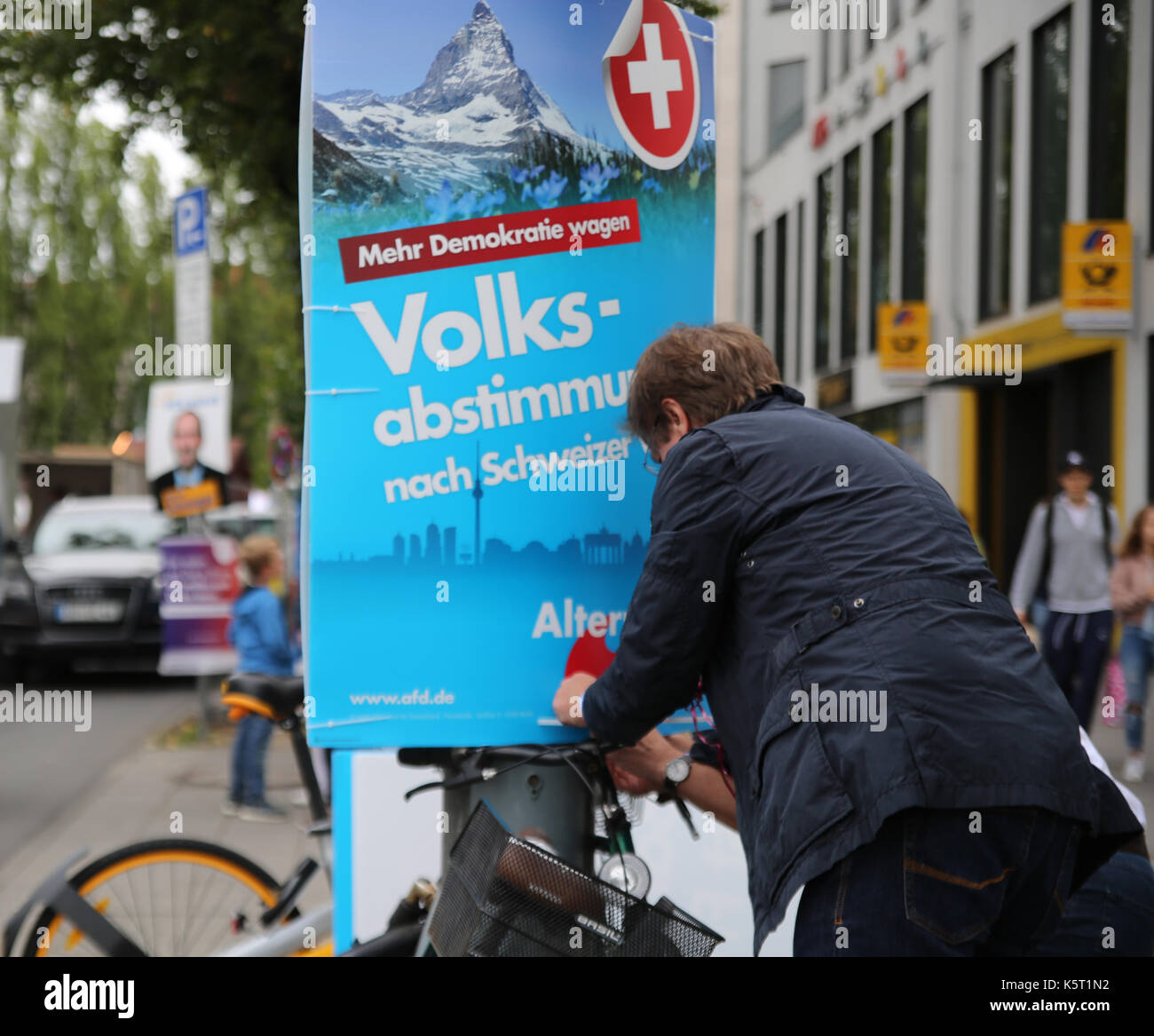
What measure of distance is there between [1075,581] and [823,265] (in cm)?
2049

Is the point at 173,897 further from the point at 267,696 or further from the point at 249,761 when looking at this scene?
the point at 249,761

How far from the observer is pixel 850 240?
25.7 meters

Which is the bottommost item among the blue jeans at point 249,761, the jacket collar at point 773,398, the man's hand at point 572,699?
the blue jeans at point 249,761

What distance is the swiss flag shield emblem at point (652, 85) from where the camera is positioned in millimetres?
2682

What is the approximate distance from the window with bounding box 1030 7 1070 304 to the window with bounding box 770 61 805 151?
44.7 ft

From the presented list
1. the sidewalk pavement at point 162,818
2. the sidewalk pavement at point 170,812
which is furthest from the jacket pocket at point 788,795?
the sidewalk pavement at point 170,812

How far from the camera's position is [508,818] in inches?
105

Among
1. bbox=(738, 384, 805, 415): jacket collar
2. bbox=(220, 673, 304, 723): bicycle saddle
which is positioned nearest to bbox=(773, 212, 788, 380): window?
bbox=(220, 673, 304, 723): bicycle saddle

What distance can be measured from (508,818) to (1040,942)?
96 centimetres

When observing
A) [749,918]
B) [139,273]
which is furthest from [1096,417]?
[139,273]

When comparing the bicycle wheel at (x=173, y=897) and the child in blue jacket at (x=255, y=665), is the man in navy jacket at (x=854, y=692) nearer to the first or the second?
the bicycle wheel at (x=173, y=897)

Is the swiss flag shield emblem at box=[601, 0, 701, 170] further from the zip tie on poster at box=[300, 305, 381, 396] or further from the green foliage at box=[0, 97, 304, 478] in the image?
the green foliage at box=[0, 97, 304, 478]

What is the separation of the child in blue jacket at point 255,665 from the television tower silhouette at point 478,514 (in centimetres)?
531

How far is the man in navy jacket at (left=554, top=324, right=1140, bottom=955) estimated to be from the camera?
2.01m
